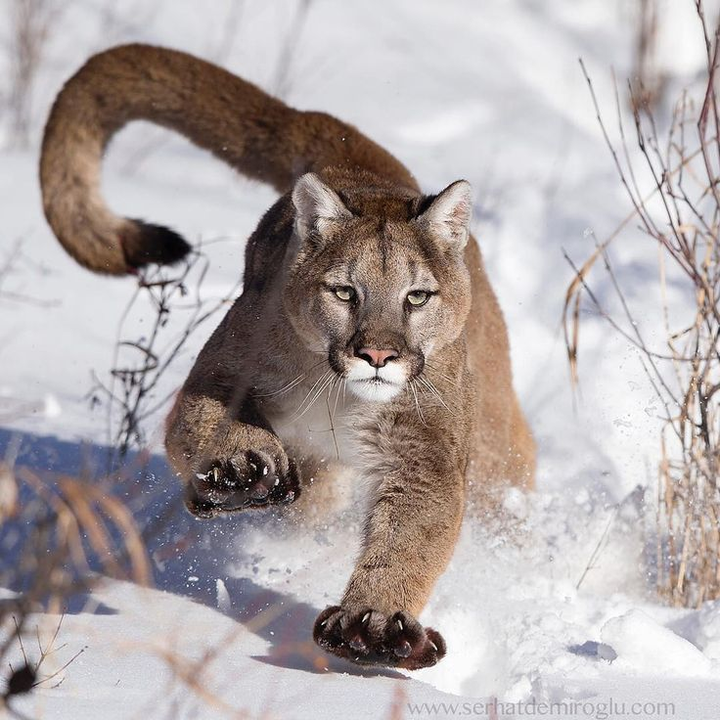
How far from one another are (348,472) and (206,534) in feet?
2.12

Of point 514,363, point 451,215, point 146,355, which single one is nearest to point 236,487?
point 451,215

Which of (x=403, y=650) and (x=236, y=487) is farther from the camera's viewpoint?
(x=236, y=487)

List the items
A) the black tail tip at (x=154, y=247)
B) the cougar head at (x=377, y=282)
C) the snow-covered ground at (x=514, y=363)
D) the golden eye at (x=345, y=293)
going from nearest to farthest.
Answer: the snow-covered ground at (x=514, y=363) → the cougar head at (x=377, y=282) → the golden eye at (x=345, y=293) → the black tail tip at (x=154, y=247)

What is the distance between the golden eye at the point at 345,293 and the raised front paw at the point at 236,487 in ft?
1.67

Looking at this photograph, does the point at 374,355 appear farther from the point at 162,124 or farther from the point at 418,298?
the point at 162,124

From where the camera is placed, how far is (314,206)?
12.7ft

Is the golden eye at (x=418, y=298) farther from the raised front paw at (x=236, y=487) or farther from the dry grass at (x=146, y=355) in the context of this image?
the dry grass at (x=146, y=355)

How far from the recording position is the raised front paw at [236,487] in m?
3.48

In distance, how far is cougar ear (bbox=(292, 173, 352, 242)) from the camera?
3836mm

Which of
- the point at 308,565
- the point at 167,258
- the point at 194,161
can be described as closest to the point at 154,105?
the point at 167,258

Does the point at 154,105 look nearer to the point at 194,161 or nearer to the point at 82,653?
the point at 82,653

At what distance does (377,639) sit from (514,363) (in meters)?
3.62

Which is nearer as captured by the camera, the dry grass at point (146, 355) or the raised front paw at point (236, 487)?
the raised front paw at point (236, 487)

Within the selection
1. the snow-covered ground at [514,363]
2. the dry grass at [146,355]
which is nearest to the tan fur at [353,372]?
the snow-covered ground at [514,363]
